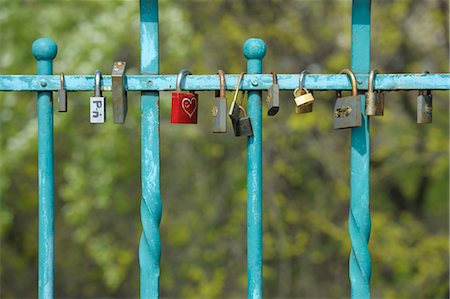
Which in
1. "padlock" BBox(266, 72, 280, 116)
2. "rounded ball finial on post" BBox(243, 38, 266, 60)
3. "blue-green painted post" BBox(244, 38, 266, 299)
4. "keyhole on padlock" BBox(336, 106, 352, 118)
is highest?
"rounded ball finial on post" BBox(243, 38, 266, 60)

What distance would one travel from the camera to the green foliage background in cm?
525

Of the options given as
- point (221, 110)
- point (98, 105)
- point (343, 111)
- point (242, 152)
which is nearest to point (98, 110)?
point (98, 105)

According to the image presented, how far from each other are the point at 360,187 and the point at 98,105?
2.25ft

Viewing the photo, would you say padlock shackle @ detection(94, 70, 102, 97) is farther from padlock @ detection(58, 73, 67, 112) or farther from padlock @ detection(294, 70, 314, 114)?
padlock @ detection(294, 70, 314, 114)

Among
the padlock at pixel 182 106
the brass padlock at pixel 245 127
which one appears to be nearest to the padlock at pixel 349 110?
the brass padlock at pixel 245 127

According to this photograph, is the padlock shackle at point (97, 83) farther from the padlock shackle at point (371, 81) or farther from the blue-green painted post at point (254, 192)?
the padlock shackle at point (371, 81)

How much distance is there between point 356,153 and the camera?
1.80 metres

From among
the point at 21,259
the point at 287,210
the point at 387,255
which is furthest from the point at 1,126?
the point at 387,255

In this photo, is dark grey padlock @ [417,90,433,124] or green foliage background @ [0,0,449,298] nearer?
dark grey padlock @ [417,90,433,124]

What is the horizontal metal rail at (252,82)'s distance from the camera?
1.77 m

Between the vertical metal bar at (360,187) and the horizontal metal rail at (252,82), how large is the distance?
7 centimetres

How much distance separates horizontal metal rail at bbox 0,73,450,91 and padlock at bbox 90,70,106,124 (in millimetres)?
19

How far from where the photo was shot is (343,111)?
5.89 feet

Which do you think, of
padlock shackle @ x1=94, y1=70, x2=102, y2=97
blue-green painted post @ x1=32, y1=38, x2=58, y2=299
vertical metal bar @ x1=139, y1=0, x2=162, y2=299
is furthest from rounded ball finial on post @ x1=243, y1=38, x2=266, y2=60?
blue-green painted post @ x1=32, y1=38, x2=58, y2=299
